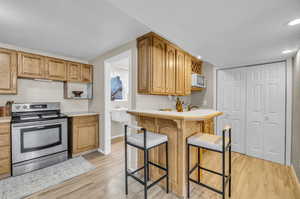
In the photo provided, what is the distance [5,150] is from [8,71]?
149cm

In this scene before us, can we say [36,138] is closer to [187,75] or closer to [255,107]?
[187,75]

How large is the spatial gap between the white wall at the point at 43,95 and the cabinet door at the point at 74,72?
0.43 meters

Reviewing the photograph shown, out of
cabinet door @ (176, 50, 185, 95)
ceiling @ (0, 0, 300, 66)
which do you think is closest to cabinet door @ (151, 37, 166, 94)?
ceiling @ (0, 0, 300, 66)

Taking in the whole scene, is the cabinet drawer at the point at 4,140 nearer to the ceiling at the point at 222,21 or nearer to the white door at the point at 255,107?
the ceiling at the point at 222,21

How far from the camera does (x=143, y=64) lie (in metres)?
2.24

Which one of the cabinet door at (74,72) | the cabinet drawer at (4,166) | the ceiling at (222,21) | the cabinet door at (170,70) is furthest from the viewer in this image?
the cabinet door at (74,72)

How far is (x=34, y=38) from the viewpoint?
2375 mm

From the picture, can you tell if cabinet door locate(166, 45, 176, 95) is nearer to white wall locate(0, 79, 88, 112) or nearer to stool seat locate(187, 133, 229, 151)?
stool seat locate(187, 133, 229, 151)

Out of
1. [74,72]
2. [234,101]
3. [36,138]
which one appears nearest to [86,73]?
[74,72]

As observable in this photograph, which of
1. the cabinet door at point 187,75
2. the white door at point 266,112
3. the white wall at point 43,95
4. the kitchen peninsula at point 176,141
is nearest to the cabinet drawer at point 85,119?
the white wall at point 43,95

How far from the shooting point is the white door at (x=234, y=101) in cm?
318

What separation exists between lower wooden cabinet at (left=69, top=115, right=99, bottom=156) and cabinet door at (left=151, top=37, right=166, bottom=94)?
6.51 feet

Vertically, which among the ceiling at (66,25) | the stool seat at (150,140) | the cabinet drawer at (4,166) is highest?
the ceiling at (66,25)

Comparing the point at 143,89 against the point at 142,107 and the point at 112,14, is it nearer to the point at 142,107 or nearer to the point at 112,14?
the point at 142,107
